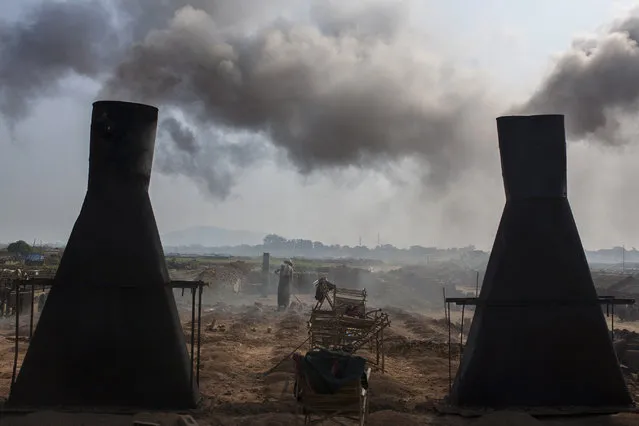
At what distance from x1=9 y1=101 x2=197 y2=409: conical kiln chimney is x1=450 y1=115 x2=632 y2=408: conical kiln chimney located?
17.3 ft

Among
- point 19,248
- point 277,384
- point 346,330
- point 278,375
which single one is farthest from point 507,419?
point 19,248

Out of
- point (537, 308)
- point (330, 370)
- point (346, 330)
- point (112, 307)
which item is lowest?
point (346, 330)

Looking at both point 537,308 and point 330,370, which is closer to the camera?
point 330,370

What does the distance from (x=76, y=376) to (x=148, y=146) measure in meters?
4.18

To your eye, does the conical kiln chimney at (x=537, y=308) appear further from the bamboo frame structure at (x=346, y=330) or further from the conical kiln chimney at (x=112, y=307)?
the conical kiln chimney at (x=112, y=307)

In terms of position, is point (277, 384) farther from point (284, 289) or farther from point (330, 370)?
point (284, 289)

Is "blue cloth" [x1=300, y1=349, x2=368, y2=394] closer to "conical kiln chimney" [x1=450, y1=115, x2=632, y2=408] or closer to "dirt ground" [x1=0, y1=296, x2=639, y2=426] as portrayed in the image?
"dirt ground" [x1=0, y1=296, x2=639, y2=426]

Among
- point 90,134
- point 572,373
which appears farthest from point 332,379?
point 90,134

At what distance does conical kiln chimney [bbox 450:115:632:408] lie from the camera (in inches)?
383

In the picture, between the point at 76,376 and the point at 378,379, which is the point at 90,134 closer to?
the point at 76,376

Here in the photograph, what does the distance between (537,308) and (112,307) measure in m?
7.44

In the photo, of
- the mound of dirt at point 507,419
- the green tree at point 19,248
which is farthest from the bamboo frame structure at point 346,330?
the green tree at point 19,248

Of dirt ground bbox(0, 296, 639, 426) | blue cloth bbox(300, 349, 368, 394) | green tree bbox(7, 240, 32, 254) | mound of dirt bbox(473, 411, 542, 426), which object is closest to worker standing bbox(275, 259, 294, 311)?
dirt ground bbox(0, 296, 639, 426)

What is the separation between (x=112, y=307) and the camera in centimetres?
945
